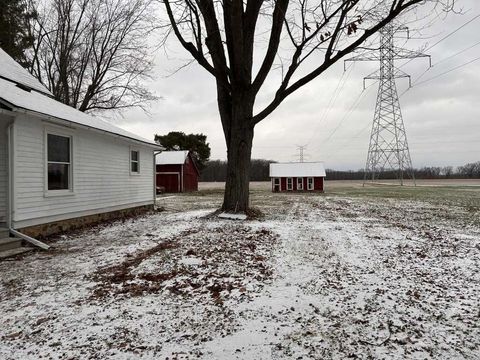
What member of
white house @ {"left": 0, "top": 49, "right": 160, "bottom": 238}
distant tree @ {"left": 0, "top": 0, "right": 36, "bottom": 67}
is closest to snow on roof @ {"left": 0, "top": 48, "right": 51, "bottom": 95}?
white house @ {"left": 0, "top": 49, "right": 160, "bottom": 238}

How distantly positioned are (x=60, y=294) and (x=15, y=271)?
1603 millimetres

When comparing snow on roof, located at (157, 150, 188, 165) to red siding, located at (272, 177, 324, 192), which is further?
red siding, located at (272, 177, 324, 192)

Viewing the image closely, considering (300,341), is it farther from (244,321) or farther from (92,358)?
(92,358)

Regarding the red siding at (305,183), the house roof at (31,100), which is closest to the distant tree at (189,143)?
the red siding at (305,183)

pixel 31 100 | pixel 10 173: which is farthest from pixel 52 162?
pixel 31 100

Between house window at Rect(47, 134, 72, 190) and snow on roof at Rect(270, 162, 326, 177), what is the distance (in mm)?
30902

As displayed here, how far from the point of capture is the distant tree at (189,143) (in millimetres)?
44719

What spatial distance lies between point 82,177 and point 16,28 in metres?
16.8

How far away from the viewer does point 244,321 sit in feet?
11.3

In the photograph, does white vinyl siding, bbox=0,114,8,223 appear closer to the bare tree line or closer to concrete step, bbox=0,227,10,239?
concrete step, bbox=0,227,10,239

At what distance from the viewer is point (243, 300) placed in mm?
3994

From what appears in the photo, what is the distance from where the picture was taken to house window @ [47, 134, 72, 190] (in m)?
8.26

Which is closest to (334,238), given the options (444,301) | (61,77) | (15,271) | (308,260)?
(308,260)

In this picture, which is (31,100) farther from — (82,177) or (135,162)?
(135,162)
